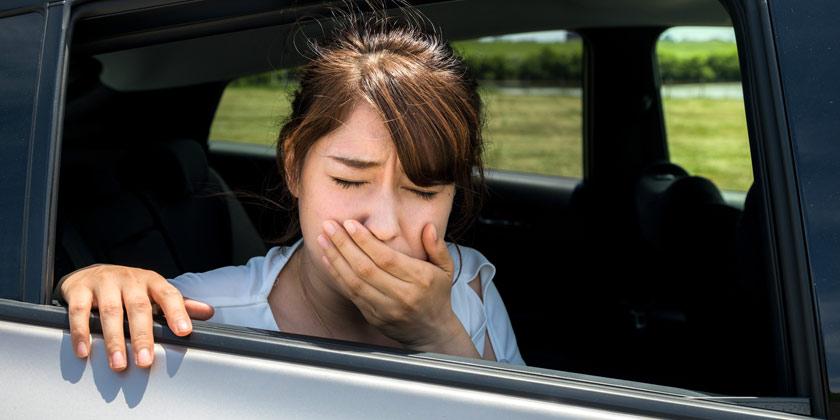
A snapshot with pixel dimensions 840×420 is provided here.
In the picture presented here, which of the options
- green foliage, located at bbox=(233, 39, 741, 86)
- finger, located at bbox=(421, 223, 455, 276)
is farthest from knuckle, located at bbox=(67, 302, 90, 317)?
green foliage, located at bbox=(233, 39, 741, 86)

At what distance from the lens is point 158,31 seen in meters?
1.62

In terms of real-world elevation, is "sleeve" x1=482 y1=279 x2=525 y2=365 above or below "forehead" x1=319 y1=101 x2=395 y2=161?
below

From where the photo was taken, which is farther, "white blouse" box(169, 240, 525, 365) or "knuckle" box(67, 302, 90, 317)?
"white blouse" box(169, 240, 525, 365)

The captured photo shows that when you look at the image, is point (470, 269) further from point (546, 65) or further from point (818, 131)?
Result: point (546, 65)

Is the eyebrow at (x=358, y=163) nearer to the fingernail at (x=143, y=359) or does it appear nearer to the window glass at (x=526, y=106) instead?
the fingernail at (x=143, y=359)

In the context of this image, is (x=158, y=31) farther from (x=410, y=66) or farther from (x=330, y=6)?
(x=410, y=66)

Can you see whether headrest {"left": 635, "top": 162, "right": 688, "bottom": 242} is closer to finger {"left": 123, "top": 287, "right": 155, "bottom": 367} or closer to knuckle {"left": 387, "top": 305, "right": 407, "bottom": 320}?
knuckle {"left": 387, "top": 305, "right": 407, "bottom": 320}

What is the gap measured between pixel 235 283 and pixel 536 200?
6.47 feet

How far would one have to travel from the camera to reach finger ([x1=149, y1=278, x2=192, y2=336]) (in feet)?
4.37

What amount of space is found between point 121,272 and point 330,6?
1.86ft

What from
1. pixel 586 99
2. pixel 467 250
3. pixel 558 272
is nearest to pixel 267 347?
pixel 467 250

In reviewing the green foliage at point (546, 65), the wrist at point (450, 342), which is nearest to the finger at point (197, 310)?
the wrist at point (450, 342)

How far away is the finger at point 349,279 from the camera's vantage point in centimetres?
140

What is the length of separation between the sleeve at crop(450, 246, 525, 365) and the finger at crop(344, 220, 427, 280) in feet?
1.28
